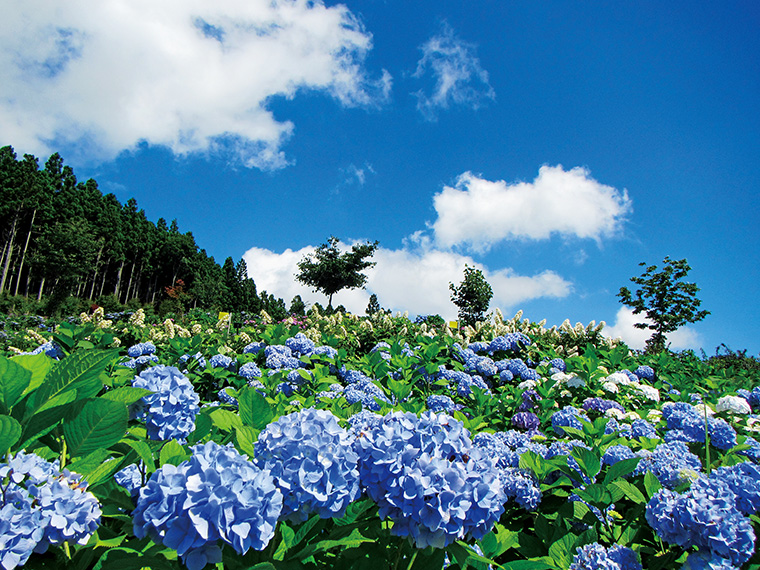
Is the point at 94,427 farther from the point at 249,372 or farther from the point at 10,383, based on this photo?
the point at 249,372

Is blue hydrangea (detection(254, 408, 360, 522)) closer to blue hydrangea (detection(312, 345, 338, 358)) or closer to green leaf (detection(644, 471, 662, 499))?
green leaf (detection(644, 471, 662, 499))

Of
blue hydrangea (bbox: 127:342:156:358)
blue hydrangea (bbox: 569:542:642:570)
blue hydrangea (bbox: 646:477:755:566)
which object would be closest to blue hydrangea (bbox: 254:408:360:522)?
blue hydrangea (bbox: 569:542:642:570)

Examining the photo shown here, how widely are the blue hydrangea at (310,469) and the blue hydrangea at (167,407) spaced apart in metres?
0.62

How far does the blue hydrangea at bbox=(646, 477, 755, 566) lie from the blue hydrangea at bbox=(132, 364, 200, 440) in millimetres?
1788

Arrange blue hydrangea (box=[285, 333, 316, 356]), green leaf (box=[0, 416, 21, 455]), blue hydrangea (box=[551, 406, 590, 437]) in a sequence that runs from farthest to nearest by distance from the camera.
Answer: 1. blue hydrangea (box=[285, 333, 316, 356])
2. blue hydrangea (box=[551, 406, 590, 437])
3. green leaf (box=[0, 416, 21, 455])

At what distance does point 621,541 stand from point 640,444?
1052 millimetres

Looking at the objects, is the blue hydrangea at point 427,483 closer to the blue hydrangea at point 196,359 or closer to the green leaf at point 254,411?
the green leaf at point 254,411

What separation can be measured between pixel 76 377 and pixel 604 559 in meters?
1.92

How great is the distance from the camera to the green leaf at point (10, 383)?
1357 mm

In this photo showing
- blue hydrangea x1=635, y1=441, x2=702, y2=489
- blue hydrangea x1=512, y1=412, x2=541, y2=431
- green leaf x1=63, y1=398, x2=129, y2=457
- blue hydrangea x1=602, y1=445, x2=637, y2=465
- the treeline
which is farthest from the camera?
the treeline

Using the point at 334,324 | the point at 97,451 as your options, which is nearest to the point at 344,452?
the point at 97,451

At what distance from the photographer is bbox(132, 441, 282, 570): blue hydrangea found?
950mm

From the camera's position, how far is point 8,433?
115 cm

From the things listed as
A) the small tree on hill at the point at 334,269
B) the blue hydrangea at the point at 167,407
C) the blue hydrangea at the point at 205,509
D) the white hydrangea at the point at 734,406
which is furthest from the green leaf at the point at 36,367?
the small tree on hill at the point at 334,269
